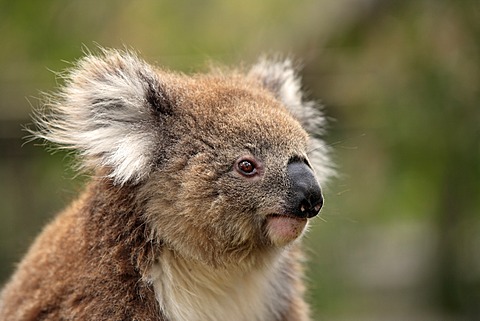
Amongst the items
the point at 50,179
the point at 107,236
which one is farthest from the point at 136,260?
the point at 50,179

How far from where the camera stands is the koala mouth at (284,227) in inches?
141

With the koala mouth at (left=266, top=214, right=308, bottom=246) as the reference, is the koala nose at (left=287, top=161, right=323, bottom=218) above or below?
above

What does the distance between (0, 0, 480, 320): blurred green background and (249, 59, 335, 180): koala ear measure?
225 cm

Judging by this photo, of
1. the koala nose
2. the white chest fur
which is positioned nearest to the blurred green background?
the white chest fur

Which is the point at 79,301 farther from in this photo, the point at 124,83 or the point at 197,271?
the point at 124,83

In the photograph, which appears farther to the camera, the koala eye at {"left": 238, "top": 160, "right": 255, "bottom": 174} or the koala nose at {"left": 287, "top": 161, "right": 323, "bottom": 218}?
the koala eye at {"left": 238, "top": 160, "right": 255, "bottom": 174}

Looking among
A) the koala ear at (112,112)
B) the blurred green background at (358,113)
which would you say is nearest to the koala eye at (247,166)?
the koala ear at (112,112)

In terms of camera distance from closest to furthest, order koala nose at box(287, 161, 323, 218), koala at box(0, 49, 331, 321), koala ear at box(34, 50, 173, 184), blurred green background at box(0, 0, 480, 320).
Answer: koala nose at box(287, 161, 323, 218) < koala at box(0, 49, 331, 321) < koala ear at box(34, 50, 173, 184) < blurred green background at box(0, 0, 480, 320)

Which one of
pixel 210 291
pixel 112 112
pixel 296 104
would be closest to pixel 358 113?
pixel 296 104

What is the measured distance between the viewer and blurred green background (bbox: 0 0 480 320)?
7.29 metres

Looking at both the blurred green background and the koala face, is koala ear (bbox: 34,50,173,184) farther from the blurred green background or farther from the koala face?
the blurred green background

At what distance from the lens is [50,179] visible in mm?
8461

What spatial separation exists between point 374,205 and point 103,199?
5.38 meters

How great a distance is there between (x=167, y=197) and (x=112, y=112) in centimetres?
50
